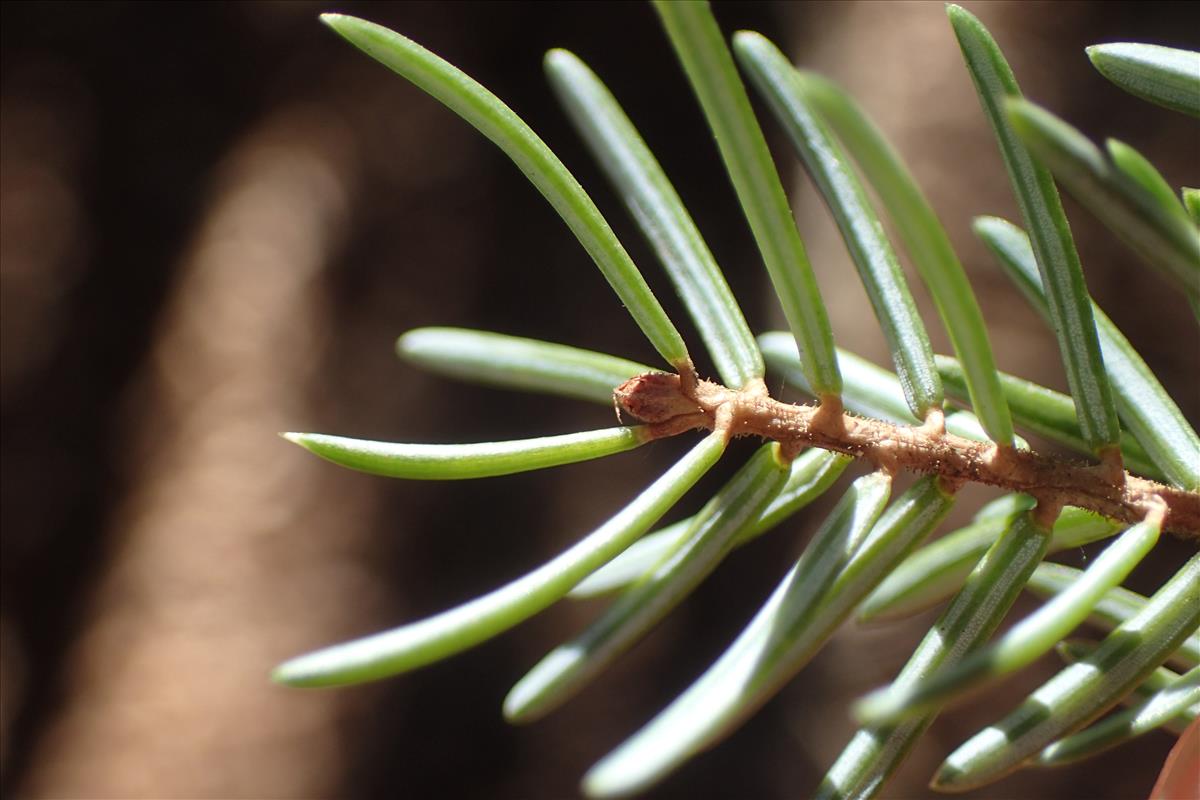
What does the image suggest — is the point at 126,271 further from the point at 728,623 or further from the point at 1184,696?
the point at 1184,696

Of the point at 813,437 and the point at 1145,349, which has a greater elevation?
the point at 1145,349

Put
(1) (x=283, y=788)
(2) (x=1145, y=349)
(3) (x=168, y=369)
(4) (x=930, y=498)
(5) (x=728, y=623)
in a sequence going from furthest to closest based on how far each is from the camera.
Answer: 1. (3) (x=168, y=369)
2. (1) (x=283, y=788)
3. (5) (x=728, y=623)
4. (2) (x=1145, y=349)
5. (4) (x=930, y=498)

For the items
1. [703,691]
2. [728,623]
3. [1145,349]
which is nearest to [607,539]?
[703,691]

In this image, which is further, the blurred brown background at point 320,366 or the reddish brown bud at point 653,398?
the blurred brown background at point 320,366

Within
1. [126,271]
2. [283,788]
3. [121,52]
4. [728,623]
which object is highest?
[121,52]

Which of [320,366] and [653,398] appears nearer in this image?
[653,398]

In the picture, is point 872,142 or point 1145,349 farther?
point 1145,349

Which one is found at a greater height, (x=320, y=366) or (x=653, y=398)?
(x=653, y=398)

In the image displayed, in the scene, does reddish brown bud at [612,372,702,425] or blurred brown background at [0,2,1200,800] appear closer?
reddish brown bud at [612,372,702,425]
